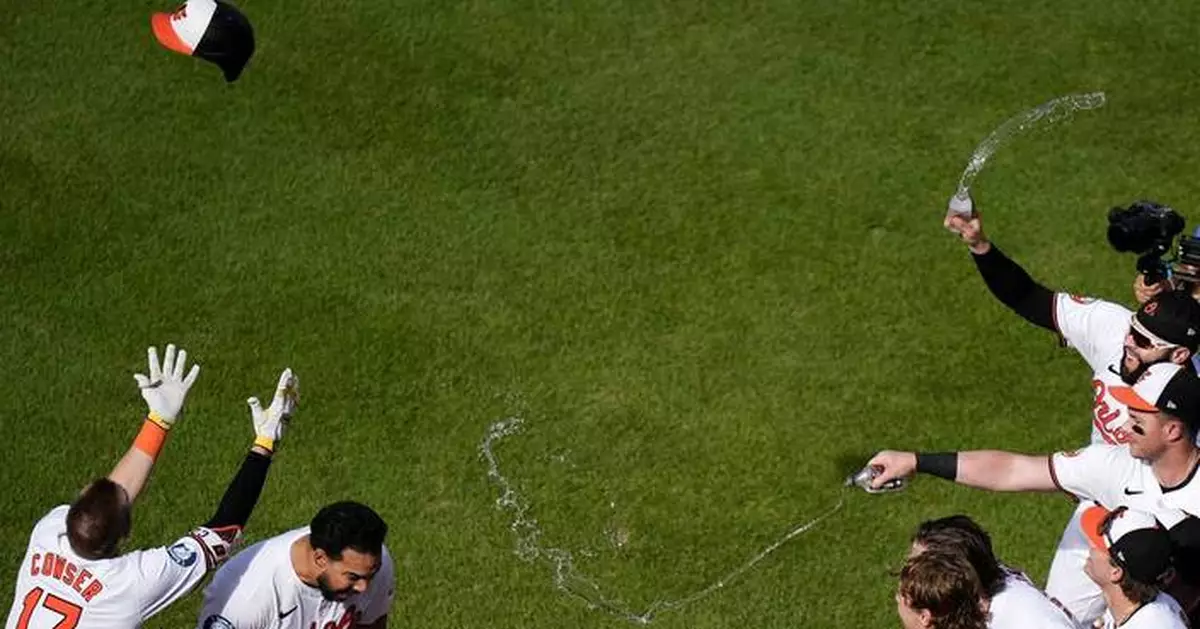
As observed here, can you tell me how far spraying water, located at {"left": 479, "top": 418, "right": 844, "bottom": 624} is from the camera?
7.43 m

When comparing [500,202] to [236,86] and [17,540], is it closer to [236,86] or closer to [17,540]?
[236,86]

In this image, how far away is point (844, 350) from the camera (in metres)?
8.48

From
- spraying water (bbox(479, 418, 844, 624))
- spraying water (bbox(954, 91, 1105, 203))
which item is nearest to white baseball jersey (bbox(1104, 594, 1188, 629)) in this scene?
spraying water (bbox(479, 418, 844, 624))

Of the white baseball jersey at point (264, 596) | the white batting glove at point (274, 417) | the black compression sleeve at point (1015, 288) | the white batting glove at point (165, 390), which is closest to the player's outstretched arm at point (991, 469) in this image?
the black compression sleeve at point (1015, 288)

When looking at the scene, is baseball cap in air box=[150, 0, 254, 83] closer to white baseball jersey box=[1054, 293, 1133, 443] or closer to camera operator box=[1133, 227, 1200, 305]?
white baseball jersey box=[1054, 293, 1133, 443]

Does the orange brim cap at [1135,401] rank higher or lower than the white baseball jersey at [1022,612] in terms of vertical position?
higher

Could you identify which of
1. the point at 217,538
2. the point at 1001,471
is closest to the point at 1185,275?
the point at 1001,471

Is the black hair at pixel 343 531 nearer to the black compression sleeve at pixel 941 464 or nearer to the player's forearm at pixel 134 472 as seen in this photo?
the player's forearm at pixel 134 472

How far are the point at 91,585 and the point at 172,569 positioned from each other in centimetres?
28

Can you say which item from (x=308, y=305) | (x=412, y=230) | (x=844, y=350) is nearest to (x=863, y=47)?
(x=844, y=350)

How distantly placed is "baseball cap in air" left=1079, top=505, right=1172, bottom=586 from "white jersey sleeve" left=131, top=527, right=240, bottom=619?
10.5ft

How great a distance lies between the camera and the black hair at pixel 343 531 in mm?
5500

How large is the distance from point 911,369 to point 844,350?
0.37m

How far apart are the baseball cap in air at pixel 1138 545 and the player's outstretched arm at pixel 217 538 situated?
316cm
